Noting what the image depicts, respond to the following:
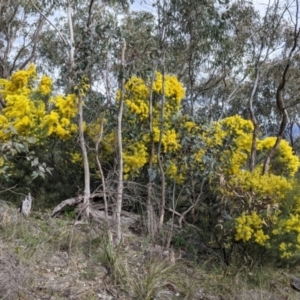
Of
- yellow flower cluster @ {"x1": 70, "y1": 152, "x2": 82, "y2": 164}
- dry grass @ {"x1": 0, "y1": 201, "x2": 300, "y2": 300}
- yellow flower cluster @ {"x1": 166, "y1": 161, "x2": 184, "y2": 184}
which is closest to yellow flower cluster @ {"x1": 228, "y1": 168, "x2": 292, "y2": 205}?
dry grass @ {"x1": 0, "y1": 201, "x2": 300, "y2": 300}

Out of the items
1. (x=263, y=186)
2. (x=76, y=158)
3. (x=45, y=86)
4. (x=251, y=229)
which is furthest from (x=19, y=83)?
(x=251, y=229)

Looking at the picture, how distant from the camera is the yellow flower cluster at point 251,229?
240 inches

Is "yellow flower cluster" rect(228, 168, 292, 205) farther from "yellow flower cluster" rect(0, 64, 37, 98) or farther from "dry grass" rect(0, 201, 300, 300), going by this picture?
"yellow flower cluster" rect(0, 64, 37, 98)

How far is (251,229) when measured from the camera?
610cm

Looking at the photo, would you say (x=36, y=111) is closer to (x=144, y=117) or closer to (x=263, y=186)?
(x=144, y=117)

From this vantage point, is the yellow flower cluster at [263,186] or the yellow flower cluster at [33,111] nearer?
the yellow flower cluster at [263,186]

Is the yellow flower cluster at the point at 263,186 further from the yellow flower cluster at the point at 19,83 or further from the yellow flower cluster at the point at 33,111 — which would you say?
the yellow flower cluster at the point at 19,83

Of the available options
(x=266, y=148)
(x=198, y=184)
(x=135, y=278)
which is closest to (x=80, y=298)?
(x=135, y=278)

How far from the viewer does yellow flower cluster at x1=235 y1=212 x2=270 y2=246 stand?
Result: 6.10 m

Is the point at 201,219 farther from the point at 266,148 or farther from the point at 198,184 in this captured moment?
the point at 266,148

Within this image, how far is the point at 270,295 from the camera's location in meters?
5.90

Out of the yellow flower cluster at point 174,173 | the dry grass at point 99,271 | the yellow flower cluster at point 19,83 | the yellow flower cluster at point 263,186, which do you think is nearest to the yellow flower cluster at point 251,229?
the yellow flower cluster at point 263,186

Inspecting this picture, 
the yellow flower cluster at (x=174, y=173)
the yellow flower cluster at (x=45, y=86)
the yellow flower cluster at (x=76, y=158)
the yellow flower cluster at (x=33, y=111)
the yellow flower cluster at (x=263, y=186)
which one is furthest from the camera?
the yellow flower cluster at (x=45, y=86)

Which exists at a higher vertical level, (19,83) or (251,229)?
(19,83)
